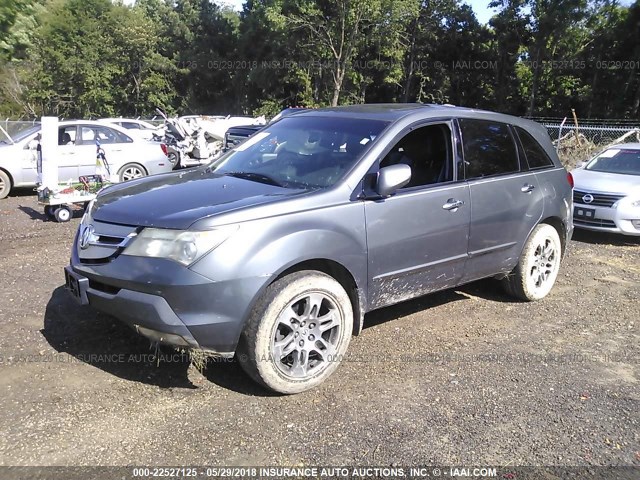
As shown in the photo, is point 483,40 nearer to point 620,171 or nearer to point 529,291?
point 620,171

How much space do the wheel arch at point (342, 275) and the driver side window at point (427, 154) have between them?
99 centimetres

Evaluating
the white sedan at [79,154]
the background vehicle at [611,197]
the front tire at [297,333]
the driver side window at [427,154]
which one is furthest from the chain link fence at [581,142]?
the front tire at [297,333]

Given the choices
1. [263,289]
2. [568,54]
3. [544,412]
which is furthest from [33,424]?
[568,54]

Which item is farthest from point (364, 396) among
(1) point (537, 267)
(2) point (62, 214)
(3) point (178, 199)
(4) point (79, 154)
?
(4) point (79, 154)

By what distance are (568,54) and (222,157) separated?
38749 millimetres

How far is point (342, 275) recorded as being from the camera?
3.92 meters

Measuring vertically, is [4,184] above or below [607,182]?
below

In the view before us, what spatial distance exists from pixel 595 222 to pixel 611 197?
Result: 456mm

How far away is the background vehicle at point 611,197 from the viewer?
861cm

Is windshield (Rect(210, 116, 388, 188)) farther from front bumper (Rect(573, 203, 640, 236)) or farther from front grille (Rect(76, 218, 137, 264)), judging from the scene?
front bumper (Rect(573, 203, 640, 236))

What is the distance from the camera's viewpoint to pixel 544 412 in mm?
3639

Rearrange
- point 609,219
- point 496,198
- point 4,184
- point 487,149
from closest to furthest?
point 496,198
point 487,149
point 609,219
point 4,184

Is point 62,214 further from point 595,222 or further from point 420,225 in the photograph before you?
point 595,222

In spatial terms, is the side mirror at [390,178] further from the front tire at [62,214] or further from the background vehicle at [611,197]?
the front tire at [62,214]
